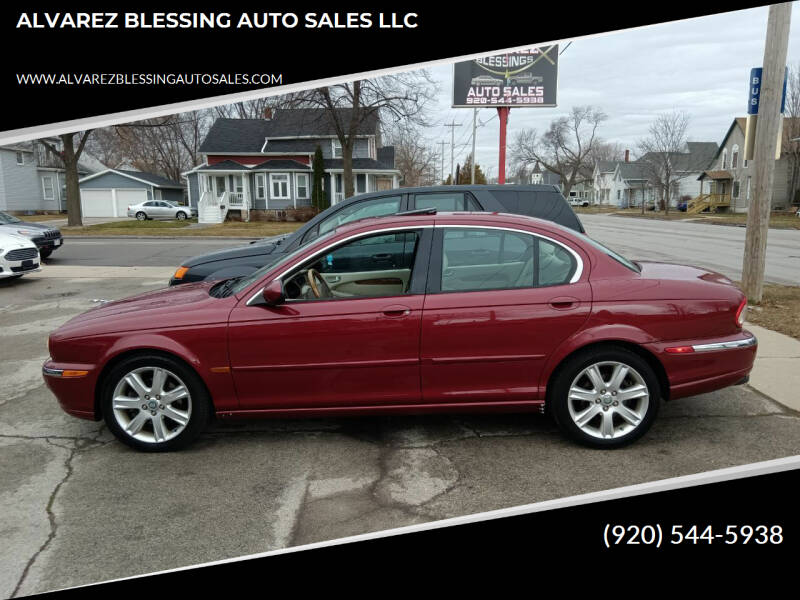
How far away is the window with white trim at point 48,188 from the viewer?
48.7 meters

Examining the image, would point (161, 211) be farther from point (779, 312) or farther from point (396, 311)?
point (396, 311)

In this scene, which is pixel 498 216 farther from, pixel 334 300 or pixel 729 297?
pixel 729 297

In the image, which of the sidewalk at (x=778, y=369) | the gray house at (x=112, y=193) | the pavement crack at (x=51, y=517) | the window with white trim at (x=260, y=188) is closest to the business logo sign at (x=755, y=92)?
the sidewalk at (x=778, y=369)

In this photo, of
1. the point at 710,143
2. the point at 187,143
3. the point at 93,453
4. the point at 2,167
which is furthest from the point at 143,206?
the point at 710,143

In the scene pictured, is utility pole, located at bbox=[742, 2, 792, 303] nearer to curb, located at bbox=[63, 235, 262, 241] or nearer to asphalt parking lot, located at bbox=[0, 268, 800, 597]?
asphalt parking lot, located at bbox=[0, 268, 800, 597]

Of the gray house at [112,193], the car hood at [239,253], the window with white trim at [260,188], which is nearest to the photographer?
the car hood at [239,253]

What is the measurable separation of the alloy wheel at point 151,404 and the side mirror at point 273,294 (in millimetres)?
823

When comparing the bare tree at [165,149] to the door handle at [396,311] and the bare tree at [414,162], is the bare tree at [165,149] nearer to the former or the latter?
the bare tree at [414,162]

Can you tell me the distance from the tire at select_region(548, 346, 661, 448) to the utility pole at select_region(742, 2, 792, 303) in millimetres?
5057

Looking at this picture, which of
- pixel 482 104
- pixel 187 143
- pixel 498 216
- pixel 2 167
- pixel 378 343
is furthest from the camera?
pixel 187 143

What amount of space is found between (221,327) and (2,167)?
4781 cm

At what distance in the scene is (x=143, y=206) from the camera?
43062mm

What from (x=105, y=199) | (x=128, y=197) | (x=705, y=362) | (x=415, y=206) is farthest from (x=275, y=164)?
(x=705, y=362)

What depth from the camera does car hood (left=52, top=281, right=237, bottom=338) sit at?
4031mm
